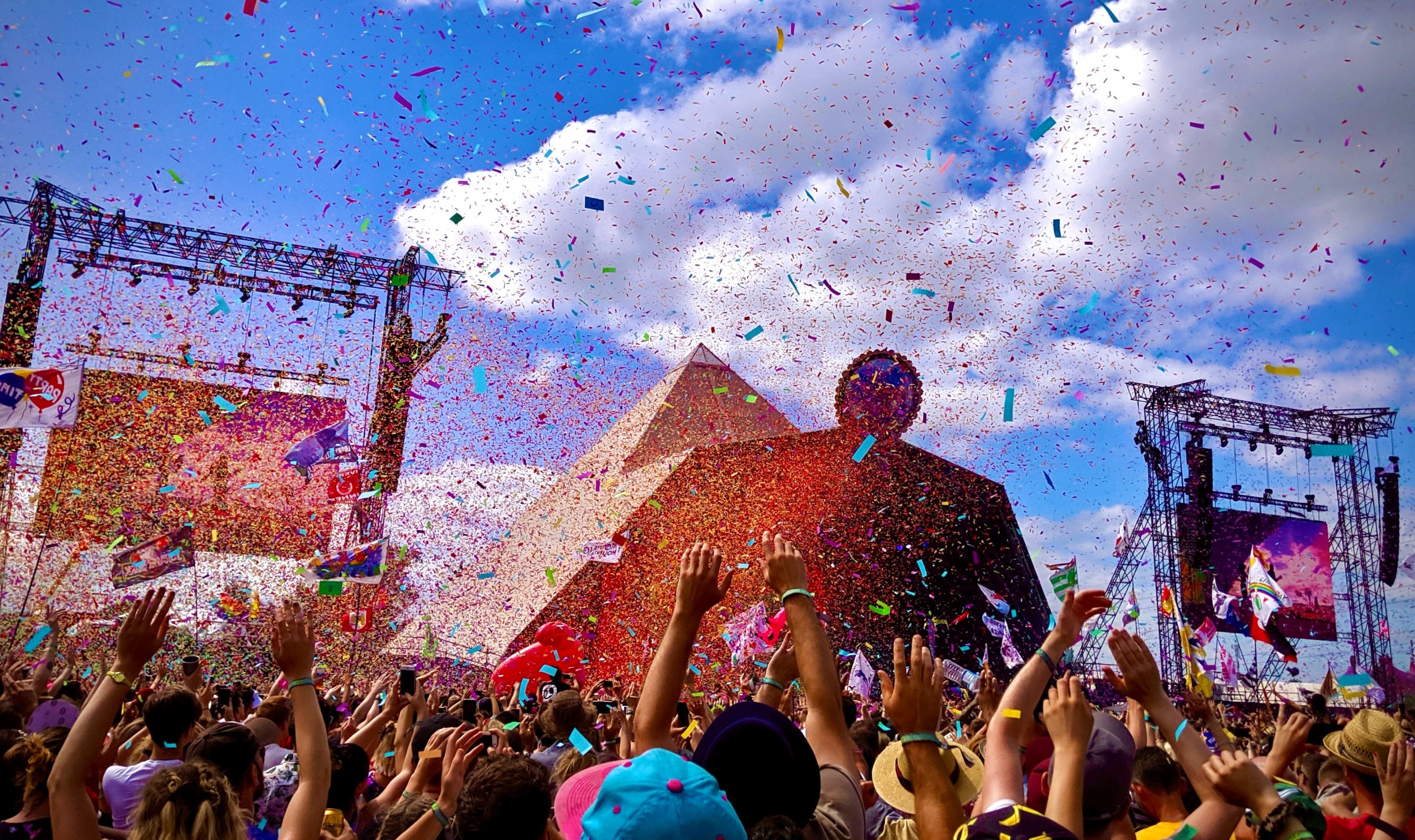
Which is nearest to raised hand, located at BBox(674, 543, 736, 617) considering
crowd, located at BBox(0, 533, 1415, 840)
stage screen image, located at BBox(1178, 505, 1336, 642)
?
crowd, located at BBox(0, 533, 1415, 840)

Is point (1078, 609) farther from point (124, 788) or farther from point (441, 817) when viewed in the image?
point (124, 788)

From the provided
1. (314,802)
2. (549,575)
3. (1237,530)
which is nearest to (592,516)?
(549,575)

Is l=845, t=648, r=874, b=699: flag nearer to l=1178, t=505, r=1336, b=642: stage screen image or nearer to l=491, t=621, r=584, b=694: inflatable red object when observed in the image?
l=491, t=621, r=584, b=694: inflatable red object

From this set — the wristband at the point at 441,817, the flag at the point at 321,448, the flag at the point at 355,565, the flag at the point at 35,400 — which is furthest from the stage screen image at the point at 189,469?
the wristband at the point at 441,817

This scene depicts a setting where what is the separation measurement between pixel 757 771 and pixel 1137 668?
1.32m

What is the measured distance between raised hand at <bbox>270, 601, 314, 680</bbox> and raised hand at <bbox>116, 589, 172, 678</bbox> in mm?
321

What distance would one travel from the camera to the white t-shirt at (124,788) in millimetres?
3553

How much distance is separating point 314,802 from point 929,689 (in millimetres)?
1760

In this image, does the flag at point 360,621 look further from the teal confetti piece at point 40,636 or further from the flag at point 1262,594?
the flag at point 1262,594

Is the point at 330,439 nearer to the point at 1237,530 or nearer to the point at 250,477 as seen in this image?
the point at 250,477

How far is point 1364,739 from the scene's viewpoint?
340 cm

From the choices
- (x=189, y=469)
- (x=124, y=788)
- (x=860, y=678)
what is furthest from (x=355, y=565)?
(x=189, y=469)

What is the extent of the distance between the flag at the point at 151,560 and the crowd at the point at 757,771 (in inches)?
462

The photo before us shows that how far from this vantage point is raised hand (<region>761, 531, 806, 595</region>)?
105 inches
